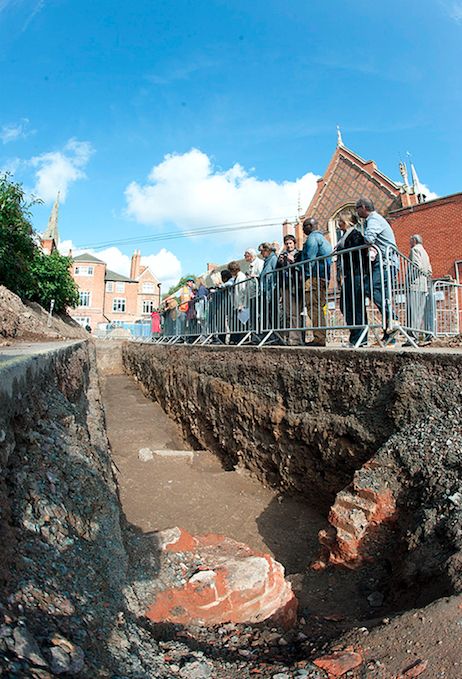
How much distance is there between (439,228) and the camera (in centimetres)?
1639

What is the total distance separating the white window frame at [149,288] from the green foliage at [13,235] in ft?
141

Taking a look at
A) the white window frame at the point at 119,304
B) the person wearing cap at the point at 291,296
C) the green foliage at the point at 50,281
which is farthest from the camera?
the white window frame at the point at 119,304

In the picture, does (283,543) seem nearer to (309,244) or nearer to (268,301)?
(268,301)

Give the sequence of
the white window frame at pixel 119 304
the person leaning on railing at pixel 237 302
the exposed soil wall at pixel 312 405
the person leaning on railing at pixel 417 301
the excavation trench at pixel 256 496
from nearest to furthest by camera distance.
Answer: the excavation trench at pixel 256 496
the exposed soil wall at pixel 312 405
the person leaning on railing at pixel 417 301
the person leaning on railing at pixel 237 302
the white window frame at pixel 119 304

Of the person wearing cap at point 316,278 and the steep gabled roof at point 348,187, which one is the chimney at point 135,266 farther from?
the person wearing cap at point 316,278

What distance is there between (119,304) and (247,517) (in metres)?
50.0

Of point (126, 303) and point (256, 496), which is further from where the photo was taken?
point (126, 303)

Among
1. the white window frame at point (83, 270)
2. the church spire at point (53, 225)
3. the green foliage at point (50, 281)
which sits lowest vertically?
the green foliage at point (50, 281)

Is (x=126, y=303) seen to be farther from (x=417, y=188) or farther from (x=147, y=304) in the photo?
(x=417, y=188)

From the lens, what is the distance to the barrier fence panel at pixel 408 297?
162 inches

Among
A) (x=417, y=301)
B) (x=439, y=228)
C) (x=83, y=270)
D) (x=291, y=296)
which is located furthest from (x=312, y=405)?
(x=83, y=270)

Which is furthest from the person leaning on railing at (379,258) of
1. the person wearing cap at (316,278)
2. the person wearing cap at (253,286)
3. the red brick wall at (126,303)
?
the red brick wall at (126,303)

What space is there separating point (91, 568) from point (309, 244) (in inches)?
192

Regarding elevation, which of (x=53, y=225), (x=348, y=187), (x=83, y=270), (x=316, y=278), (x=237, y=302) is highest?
(x=53, y=225)
